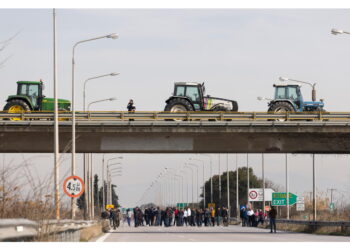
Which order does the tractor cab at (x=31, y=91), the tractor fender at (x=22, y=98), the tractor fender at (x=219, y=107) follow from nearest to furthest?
the tractor fender at (x=22, y=98), the tractor cab at (x=31, y=91), the tractor fender at (x=219, y=107)

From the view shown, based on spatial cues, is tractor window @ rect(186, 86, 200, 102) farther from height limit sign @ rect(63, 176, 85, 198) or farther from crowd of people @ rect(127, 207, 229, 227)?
height limit sign @ rect(63, 176, 85, 198)

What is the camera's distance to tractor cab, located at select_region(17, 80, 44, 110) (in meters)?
51.6

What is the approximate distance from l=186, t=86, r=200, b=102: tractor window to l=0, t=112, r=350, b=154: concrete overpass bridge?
289 cm

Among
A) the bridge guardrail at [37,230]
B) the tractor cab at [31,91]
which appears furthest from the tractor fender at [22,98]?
the bridge guardrail at [37,230]

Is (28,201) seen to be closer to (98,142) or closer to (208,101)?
(98,142)

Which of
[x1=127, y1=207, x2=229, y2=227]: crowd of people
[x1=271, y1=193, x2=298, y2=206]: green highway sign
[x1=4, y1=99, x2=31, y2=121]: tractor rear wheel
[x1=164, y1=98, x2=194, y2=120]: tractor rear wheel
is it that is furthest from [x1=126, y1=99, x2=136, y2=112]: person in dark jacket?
[x1=271, y1=193, x2=298, y2=206]: green highway sign

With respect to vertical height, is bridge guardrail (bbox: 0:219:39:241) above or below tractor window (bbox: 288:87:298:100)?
below

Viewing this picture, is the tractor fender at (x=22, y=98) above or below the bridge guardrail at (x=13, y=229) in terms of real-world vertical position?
above

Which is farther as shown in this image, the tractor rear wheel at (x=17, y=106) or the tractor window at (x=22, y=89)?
the tractor window at (x=22, y=89)

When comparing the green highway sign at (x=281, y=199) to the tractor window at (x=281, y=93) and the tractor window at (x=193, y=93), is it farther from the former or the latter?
the tractor window at (x=193, y=93)

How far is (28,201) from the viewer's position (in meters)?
17.7

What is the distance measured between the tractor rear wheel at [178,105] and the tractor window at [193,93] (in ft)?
1.95

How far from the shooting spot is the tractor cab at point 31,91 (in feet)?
169

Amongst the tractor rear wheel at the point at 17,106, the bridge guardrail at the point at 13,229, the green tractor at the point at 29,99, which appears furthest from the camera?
the green tractor at the point at 29,99
